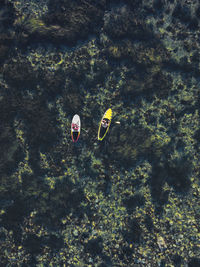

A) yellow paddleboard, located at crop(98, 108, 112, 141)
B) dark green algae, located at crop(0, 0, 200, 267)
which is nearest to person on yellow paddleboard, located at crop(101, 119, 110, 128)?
yellow paddleboard, located at crop(98, 108, 112, 141)

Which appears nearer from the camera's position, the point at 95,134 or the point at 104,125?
the point at 104,125

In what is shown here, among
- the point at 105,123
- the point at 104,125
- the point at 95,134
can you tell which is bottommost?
the point at 95,134

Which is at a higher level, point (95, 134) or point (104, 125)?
point (104, 125)

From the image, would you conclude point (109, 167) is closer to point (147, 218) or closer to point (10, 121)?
point (147, 218)

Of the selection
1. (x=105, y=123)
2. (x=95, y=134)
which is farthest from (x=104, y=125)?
(x=95, y=134)

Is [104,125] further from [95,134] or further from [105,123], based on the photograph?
[95,134]

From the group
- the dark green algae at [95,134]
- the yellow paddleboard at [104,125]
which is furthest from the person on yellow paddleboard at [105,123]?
the dark green algae at [95,134]

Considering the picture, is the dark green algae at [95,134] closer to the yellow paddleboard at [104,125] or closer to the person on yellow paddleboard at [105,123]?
the yellow paddleboard at [104,125]

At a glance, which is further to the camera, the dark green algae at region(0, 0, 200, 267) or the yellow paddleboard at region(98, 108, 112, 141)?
the yellow paddleboard at region(98, 108, 112, 141)

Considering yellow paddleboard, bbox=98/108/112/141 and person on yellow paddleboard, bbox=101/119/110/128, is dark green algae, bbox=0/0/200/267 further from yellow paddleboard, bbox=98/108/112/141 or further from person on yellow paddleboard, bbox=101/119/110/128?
person on yellow paddleboard, bbox=101/119/110/128
